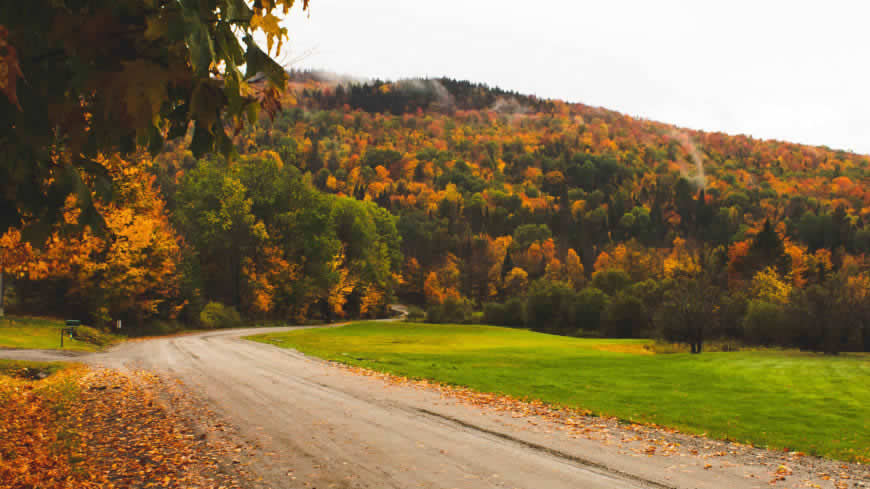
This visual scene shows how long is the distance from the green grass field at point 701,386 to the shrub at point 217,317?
12.8m

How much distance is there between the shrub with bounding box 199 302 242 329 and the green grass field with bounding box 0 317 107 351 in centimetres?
1303

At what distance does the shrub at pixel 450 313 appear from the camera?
5975 centimetres

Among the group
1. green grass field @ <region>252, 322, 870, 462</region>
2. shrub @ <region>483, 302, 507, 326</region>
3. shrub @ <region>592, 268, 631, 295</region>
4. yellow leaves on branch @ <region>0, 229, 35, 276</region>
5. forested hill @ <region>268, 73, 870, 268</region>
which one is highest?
forested hill @ <region>268, 73, 870, 268</region>

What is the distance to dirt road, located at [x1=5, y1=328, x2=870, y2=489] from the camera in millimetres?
7840

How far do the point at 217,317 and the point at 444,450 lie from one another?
3971 cm

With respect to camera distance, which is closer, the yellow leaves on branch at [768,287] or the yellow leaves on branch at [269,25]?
the yellow leaves on branch at [269,25]

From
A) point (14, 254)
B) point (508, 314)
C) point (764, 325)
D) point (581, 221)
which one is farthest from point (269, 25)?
point (581, 221)

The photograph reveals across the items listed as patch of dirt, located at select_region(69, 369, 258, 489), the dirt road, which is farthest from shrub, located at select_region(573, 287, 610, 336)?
patch of dirt, located at select_region(69, 369, 258, 489)

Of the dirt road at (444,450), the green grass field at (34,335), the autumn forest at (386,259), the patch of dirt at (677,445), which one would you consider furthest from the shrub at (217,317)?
the patch of dirt at (677,445)

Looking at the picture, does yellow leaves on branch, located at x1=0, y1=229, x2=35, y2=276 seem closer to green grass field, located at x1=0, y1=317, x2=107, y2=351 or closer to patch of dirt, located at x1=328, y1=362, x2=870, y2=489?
green grass field, located at x1=0, y1=317, x2=107, y2=351

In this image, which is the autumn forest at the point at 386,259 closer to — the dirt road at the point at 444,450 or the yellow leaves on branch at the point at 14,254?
the yellow leaves on branch at the point at 14,254

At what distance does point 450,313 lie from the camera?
60.1m

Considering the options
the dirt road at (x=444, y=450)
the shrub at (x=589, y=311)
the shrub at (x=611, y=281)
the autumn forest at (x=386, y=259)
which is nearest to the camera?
the dirt road at (x=444, y=450)

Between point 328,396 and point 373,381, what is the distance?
3.43 metres
